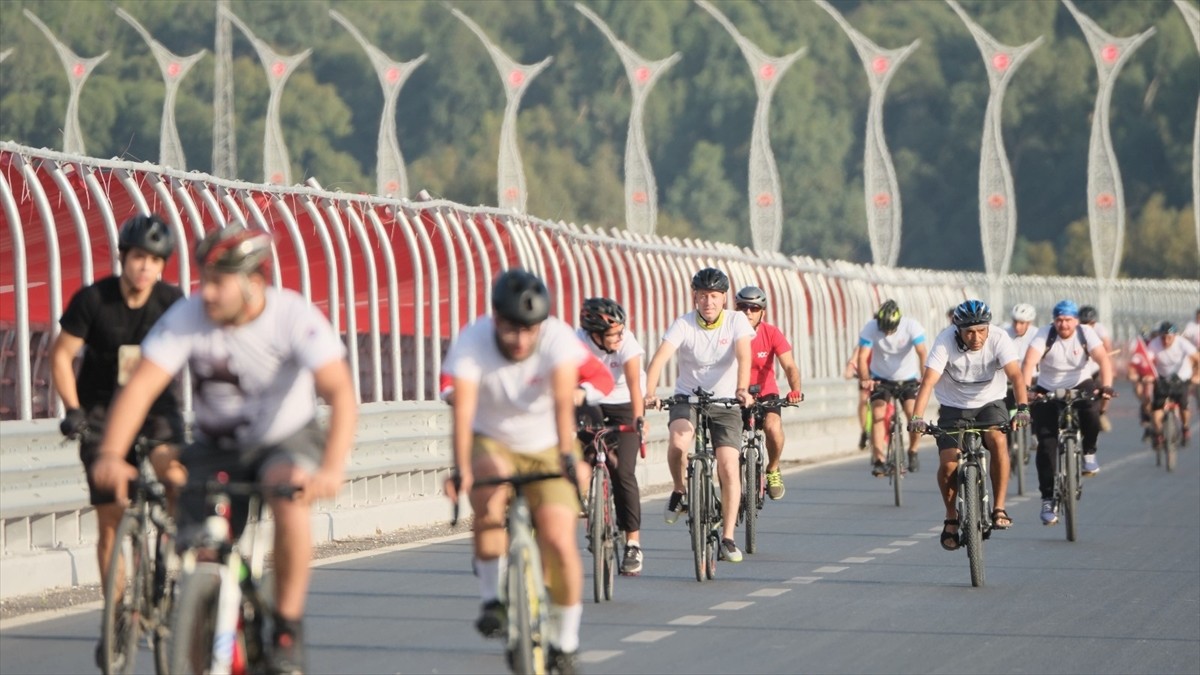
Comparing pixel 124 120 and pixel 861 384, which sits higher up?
pixel 124 120

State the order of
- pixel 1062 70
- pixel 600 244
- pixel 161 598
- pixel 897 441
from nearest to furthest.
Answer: pixel 161 598, pixel 897 441, pixel 600 244, pixel 1062 70

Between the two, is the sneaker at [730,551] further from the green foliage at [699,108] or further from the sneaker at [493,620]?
the green foliage at [699,108]

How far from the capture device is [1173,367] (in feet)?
100

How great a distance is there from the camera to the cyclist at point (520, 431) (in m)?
9.16

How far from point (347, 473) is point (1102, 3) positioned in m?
106

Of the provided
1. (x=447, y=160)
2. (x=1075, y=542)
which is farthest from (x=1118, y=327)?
(x=1075, y=542)

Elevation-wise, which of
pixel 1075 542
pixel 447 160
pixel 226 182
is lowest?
pixel 1075 542

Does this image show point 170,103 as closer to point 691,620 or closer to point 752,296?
point 752,296

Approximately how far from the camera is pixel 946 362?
16.0 m

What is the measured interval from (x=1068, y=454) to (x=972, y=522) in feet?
11.2

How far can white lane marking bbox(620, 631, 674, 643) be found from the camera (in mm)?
Answer: 12203

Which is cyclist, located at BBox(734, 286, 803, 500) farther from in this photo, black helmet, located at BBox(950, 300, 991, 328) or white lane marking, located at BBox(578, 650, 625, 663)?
white lane marking, located at BBox(578, 650, 625, 663)

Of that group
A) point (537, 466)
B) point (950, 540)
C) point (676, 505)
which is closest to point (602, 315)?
point (676, 505)

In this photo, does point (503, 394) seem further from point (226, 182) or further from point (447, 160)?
point (447, 160)
